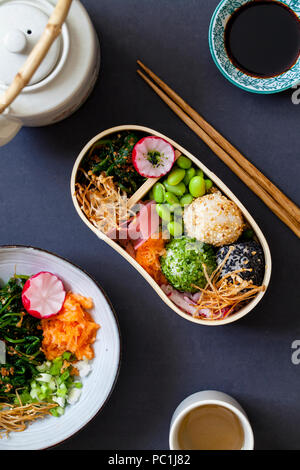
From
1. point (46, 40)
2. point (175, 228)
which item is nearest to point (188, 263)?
point (175, 228)

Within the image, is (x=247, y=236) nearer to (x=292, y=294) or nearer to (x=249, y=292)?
(x=249, y=292)

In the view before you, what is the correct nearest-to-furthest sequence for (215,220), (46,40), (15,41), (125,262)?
(46,40) < (15,41) < (215,220) < (125,262)

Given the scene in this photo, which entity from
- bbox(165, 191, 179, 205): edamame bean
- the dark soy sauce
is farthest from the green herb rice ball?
the dark soy sauce

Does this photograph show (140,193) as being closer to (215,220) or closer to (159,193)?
(159,193)

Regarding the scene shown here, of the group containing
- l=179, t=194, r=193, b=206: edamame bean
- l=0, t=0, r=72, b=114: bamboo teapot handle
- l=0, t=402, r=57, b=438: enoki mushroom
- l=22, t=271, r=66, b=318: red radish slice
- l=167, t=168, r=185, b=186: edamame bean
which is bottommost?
l=0, t=402, r=57, b=438: enoki mushroom

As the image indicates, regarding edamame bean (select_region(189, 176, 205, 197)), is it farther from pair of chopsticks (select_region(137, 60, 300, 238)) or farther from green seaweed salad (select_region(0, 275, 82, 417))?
green seaweed salad (select_region(0, 275, 82, 417))

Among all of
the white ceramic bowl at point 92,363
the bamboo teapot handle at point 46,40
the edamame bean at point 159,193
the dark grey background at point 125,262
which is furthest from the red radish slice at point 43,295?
the bamboo teapot handle at point 46,40
